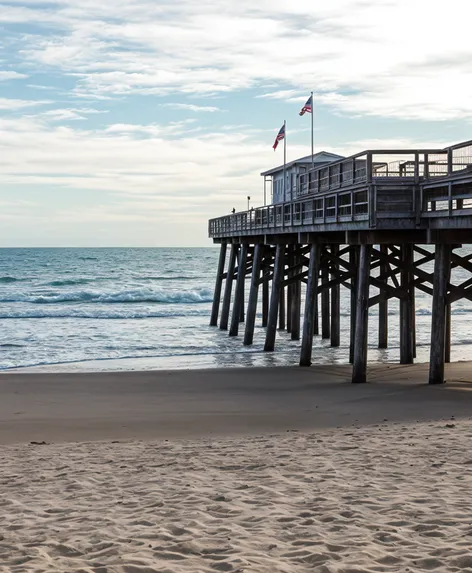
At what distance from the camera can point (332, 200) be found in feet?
69.6

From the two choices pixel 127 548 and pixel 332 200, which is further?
pixel 332 200

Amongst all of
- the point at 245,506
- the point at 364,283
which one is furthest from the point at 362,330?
the point at 245,506

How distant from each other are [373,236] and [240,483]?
30.7ft

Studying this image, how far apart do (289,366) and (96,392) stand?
548cm

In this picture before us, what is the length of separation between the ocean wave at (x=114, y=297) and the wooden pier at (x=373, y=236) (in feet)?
71.2

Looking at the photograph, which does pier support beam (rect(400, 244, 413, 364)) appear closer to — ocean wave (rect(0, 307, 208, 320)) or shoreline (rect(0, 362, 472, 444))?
shoreline (rect(0, 362, 472, 444))

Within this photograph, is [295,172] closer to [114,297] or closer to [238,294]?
[238,294]

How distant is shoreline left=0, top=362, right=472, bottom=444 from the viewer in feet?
39.6

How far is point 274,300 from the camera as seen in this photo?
23453mm

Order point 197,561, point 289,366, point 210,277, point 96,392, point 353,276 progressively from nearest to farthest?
point 197,561
point 96,392
point 289,366
point 353,276
point 210,277

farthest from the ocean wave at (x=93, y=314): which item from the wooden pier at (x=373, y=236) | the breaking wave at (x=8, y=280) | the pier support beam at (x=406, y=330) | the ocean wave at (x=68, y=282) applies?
the breaking wave at (x=8, y=280)

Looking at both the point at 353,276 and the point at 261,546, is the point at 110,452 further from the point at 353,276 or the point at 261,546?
the point at 353,276

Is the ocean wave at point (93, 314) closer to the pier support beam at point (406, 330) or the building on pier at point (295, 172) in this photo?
the building on pier at point (295, 172)

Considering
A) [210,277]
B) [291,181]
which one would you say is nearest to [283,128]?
[291,181]
